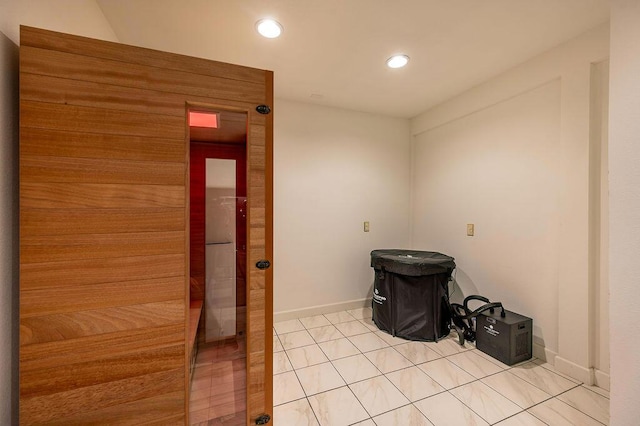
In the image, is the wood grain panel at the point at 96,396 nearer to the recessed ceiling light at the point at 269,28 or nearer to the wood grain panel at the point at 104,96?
the wood grain panel at the point at 104,96

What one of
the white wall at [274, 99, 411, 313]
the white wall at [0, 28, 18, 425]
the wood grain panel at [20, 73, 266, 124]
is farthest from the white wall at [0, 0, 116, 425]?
the white wall at [274, 99, 411, 313]

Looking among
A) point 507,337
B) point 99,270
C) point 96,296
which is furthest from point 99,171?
point 507,337

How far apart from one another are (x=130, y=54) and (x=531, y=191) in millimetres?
3083

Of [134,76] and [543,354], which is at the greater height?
[134,76]

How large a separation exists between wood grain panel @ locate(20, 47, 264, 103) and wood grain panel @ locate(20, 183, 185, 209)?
0.38 m

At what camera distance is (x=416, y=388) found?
1.91 meters

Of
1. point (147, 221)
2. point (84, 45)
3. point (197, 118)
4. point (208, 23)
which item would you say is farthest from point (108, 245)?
point (208, 23)

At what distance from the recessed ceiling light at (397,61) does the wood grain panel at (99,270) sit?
230 cm

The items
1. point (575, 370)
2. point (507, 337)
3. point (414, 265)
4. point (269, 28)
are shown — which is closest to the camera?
point (269, 28)

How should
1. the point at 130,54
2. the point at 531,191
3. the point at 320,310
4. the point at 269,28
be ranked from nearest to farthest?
the point at 130,54 < the point at 269,28 < the point at 531,191 < the point at 320,310

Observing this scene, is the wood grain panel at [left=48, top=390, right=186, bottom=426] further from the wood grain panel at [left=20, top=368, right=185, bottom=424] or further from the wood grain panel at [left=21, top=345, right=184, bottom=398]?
the wood grain panel at [left=21, top=345, right=184, bottom=398]

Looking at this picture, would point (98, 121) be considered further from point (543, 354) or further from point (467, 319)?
point (543, 354)

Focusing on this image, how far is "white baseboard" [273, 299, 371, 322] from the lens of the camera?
3.09 m

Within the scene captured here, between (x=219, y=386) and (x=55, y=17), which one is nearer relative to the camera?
(x=55, y=17)
